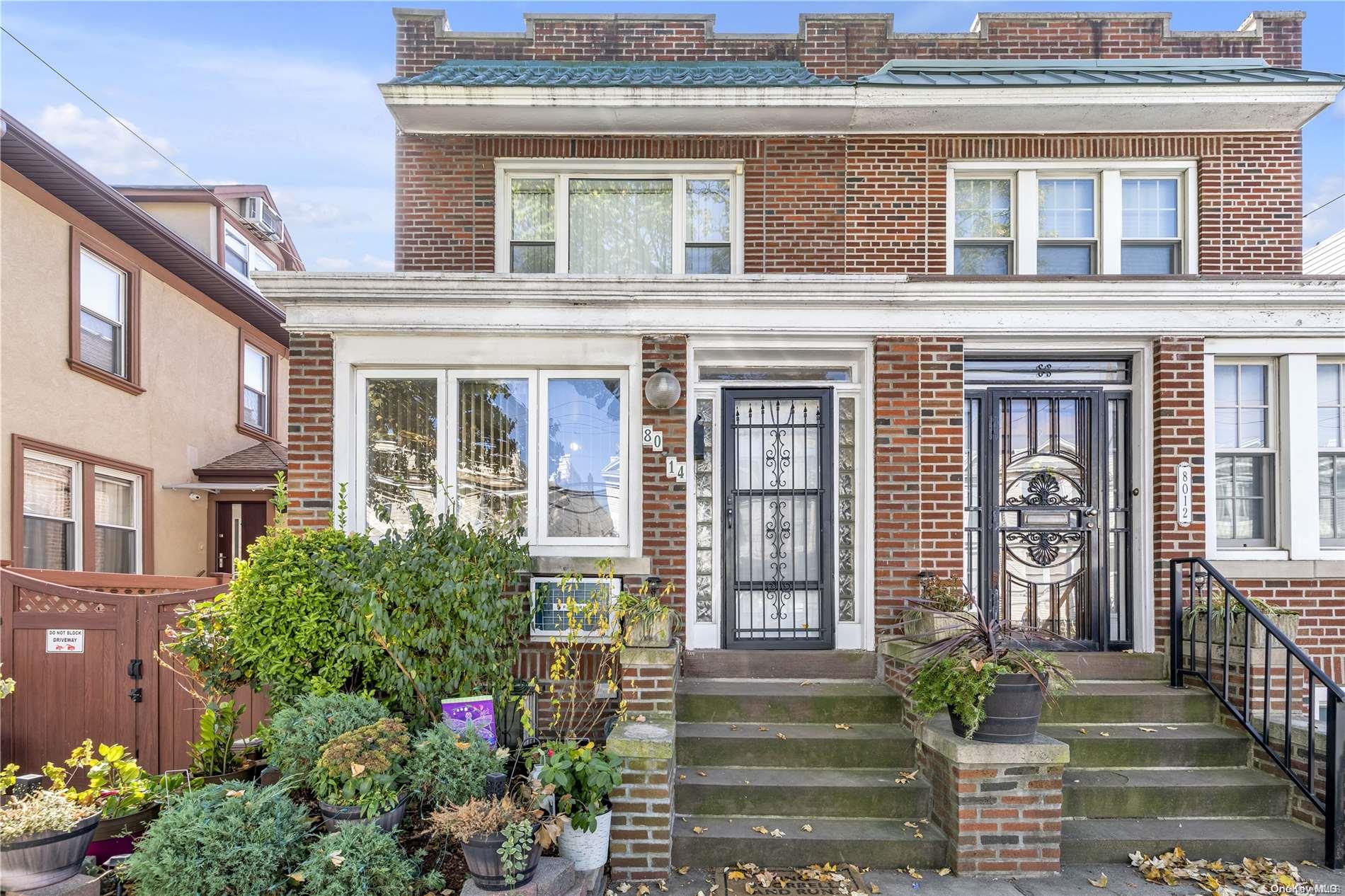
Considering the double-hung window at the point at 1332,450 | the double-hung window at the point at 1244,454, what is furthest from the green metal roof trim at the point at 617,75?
the double-hung window at the point at 1332,450

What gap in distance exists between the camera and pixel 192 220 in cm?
1381

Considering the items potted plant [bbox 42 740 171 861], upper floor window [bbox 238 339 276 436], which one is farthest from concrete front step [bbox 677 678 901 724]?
upper floor window [bbox 238 339 276 436]

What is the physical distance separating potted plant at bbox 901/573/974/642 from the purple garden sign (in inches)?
122

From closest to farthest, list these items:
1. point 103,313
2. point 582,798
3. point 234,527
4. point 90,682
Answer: point 582,798, point 90,682, point 103,313, point 234,527

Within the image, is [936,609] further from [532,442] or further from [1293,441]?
[1293,441]

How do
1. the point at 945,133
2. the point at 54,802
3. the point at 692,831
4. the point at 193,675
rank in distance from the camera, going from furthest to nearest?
the point at 945,133 → the point at 193,675 → the point at 692,831 → the point at 54,802

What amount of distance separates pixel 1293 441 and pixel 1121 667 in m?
2.50

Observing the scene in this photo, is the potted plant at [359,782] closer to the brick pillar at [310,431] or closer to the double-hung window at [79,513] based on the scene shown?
the brick pillar at [310,431]

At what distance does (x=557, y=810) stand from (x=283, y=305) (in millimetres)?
4640

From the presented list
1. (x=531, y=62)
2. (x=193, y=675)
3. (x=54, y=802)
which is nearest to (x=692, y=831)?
(x=54, y=802)

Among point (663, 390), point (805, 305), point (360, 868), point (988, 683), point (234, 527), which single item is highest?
point (805, 305)

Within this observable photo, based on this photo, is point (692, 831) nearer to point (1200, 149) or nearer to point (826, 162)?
point (826, 162)

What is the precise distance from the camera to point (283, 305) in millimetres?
6270

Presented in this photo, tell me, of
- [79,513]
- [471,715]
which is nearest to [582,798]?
[471,715]
